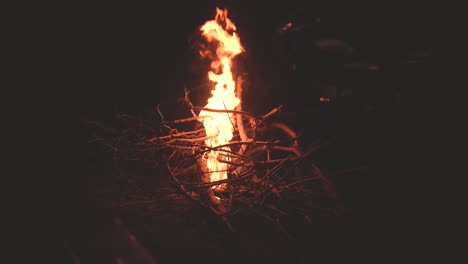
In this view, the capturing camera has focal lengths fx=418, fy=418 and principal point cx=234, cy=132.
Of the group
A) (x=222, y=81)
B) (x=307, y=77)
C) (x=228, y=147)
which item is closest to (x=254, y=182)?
(x=228, y=147)

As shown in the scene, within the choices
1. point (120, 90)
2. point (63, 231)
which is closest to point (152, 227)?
point (63, 231)

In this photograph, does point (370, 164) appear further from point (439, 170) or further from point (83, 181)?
point (83, 181)

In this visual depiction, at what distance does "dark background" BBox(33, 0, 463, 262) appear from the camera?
4242 mm

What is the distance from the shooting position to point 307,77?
587 centimetres

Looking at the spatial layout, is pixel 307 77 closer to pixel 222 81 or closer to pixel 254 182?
pixel 222 81

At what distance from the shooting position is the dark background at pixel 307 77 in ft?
13.9

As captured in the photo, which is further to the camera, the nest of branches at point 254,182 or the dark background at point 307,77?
the dark background at point 307,77

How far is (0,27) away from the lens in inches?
231

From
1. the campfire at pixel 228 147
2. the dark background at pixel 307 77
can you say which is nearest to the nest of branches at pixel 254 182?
the campfire at pixel 228 147

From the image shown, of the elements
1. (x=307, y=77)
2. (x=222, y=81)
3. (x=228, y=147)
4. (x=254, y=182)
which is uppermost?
(x=307, y=77)

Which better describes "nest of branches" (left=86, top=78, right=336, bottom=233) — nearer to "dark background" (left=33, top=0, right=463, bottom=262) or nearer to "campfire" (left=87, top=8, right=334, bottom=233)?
"campfire" (left=87, top=8, right=334, bottom=233)

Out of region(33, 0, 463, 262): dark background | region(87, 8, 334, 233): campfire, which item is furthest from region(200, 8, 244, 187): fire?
region(33, 0, 463, 262): dark background

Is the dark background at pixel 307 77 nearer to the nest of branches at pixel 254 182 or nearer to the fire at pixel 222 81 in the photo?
the fire at pixel 222 81

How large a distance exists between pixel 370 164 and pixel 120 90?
12.1 ft
